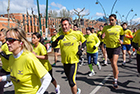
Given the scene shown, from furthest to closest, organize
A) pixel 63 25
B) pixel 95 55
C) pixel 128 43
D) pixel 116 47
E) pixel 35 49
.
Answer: pixel 128 43
pixel 95 55
pixel 116 47
pixel 35 49
pixel 63 25

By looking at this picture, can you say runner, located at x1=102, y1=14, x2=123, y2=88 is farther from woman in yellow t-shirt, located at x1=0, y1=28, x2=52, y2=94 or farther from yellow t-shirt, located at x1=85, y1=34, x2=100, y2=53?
woman in yellow t-shirt, located at x1=0, y1=28, x2=52, y2=94

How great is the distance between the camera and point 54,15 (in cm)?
3584

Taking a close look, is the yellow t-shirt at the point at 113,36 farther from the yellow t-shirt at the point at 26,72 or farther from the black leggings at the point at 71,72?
the yellow t-shirt at the point at 26,72

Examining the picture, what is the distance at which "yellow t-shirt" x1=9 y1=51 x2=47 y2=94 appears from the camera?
1.66 m

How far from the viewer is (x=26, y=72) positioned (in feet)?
5.51

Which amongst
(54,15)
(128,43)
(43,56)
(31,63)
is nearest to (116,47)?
(43,56)

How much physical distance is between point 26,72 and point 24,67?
72mm

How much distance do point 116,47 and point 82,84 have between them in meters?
1.76

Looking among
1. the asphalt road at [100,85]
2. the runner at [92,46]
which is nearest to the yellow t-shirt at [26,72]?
the asphalt road at [100,85]

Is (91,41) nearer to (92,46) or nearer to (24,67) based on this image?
(92,46)

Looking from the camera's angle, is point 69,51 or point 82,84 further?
point 82,84

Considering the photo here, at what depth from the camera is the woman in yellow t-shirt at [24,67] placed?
1657mm

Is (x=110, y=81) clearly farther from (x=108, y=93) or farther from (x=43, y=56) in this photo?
(x=43, y=56)

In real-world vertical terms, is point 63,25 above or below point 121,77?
above
